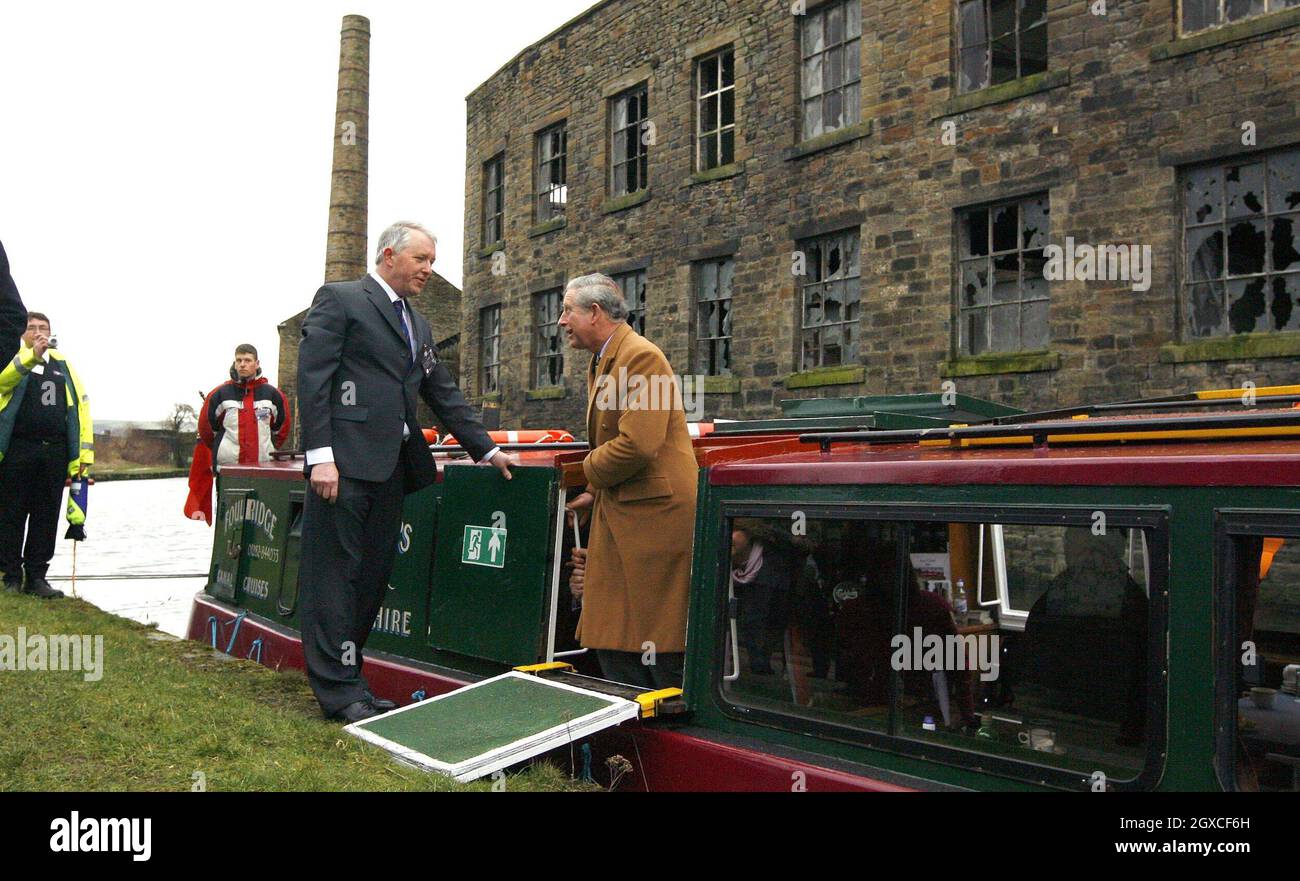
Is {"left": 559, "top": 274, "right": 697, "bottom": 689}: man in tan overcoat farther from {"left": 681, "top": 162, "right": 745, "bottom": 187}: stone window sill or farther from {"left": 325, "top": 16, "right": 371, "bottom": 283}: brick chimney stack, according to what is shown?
{"left": 325, "top": 16, "right": 371, "bottom": 283}: brick chimney stack

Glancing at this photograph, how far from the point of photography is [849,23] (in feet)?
51.1

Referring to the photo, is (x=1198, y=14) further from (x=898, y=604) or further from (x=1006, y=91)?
(x=898, y=604)

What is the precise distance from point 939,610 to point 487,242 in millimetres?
22552

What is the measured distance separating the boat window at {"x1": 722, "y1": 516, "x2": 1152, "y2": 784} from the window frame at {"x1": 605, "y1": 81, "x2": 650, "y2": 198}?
53.6ft

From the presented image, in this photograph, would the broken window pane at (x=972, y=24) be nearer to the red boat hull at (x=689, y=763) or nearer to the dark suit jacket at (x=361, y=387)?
the dark suit jacket at (x=361, y=387)

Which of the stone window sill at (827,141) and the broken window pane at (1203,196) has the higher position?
the stone window sill at (827,141)

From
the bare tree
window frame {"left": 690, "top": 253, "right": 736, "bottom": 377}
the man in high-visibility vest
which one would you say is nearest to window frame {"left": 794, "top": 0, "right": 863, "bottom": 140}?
window frame {"left": 690, "top": 253, "right": 736, "bottom": 377}

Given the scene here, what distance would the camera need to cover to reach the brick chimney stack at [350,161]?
33.0 m

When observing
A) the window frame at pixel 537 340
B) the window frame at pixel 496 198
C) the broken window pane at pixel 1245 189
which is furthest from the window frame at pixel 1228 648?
the window frame at pixel 496 198

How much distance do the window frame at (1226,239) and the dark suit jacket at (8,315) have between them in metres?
10.6

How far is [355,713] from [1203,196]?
1043 cm

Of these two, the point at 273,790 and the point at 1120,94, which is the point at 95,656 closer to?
the point at 273,790

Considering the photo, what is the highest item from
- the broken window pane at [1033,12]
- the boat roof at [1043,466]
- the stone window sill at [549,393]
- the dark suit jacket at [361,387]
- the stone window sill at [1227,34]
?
the broken window pane at [1033,12]
